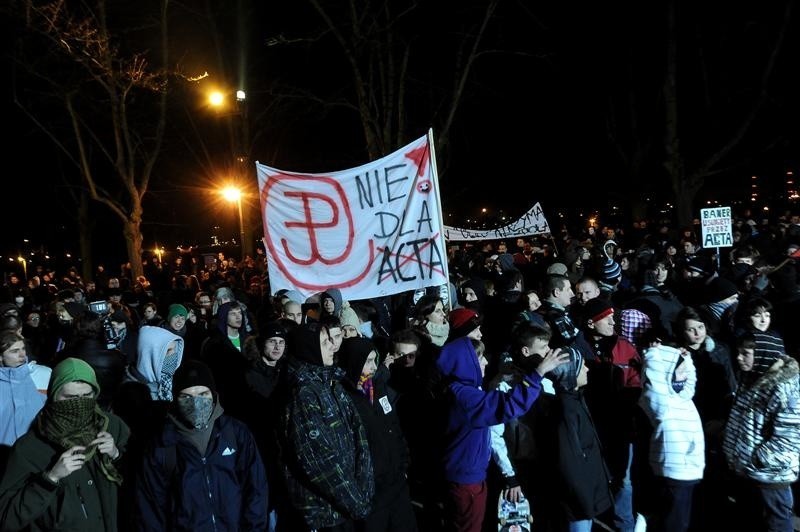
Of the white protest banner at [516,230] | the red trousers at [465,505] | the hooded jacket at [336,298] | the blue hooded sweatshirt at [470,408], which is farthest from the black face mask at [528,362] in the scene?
the white protest banner at [516,230]

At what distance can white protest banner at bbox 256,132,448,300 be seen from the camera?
6.88 meters

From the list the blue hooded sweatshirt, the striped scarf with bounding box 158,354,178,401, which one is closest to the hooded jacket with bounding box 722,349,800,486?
the blue hooded sweatshirt

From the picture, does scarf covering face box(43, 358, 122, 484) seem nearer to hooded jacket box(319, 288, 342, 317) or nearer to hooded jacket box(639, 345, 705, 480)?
hooded jacket box(639, 345, 705, 480)

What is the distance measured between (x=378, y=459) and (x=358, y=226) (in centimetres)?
366

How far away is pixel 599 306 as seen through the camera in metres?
5.54

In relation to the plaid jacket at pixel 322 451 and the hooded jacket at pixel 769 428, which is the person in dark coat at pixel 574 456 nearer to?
the hooded jacket at pixel 769 428

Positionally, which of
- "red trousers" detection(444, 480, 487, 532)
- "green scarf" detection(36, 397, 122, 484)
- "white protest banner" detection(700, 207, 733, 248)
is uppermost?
"white protest banner" detection(700, 207, 733, 248)

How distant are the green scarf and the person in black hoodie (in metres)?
A: 1.43

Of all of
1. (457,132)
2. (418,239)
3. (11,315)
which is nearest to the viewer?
(418,239)

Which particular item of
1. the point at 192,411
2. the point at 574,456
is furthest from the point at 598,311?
the point at 192,411

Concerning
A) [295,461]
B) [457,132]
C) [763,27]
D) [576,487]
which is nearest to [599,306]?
[576,487]

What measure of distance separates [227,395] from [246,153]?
18.9 metres

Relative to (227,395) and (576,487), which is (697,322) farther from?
(227,395)

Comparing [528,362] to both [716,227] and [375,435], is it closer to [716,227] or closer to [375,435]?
[375,435]
